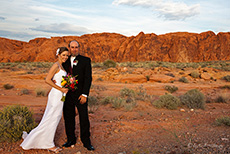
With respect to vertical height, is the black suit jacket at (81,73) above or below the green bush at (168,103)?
above

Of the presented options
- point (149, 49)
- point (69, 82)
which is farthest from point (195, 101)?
point (149, 49)

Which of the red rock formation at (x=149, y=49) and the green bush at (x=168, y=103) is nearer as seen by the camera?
the green bush at (x=168, y=103)

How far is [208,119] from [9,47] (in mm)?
80925

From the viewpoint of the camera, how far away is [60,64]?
11.5 feet

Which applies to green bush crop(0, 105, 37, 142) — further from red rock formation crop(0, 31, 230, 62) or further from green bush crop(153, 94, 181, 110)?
red rock formation crop(0, 31, 230, 62)

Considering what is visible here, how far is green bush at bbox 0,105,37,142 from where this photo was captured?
12.4 feet

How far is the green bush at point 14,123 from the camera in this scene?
3.79 m

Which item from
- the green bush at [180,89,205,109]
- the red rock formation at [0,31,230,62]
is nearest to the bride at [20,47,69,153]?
the green bush at [180,89,205,109]

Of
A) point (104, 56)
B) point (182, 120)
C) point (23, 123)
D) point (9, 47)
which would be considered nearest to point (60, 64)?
point (23, 123)

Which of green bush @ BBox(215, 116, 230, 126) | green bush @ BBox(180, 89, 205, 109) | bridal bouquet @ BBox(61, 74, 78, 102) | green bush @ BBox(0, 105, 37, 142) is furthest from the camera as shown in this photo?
green bush @ BBox(180, 89, 205, 109)

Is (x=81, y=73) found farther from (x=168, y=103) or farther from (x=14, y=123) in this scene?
(x=168, y=103)

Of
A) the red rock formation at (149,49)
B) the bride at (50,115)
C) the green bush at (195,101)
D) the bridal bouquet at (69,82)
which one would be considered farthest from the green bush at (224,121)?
the red rock formation at (149,49)

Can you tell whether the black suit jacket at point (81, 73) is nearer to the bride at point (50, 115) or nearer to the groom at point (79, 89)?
the groom at point (79, 89)

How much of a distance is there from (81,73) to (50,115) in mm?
1008
